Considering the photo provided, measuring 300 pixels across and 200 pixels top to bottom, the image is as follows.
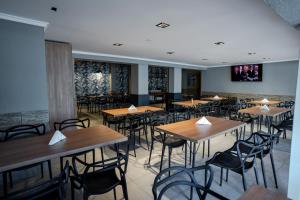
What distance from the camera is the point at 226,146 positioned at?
3732 millimetres

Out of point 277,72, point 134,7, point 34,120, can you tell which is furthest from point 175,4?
point 277,72

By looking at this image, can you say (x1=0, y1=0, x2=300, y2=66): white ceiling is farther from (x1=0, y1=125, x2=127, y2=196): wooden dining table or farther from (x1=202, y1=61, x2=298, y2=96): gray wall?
(x1=202, y1=61, x2=298, y2=96): gray wall

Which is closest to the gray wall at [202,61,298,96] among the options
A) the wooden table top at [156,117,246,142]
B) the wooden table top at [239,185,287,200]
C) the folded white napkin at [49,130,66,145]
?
the wooden table top at [156,117,246,142]

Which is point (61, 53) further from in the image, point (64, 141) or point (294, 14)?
point (294, 14)

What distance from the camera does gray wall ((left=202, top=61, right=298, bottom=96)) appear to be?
23.3ft

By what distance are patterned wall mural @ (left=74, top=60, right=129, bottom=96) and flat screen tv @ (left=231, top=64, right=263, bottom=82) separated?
5.58 metres

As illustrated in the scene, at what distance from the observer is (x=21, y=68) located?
2664 millimetres

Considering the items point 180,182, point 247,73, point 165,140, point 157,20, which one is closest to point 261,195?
point 180,182

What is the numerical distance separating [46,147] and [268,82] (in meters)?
8.77

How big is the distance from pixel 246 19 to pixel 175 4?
1223 millimetres

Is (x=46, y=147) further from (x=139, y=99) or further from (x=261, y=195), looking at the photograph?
(x=139, y=99)

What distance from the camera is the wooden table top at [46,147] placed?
152cm

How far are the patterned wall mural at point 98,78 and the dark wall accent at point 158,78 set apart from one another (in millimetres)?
1461

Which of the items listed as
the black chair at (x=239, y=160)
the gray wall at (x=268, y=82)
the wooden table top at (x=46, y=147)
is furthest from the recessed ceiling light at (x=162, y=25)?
the gray wall at (x=268, y=82)
